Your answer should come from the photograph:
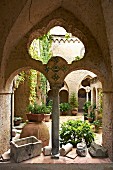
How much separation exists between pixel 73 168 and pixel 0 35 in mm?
3308

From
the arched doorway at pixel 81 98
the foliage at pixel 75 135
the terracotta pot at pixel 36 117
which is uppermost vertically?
the arched doorway at pixel 81 98

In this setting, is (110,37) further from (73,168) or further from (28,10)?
(73,168)

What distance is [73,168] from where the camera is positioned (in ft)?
13.4

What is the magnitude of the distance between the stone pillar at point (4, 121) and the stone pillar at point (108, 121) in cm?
253

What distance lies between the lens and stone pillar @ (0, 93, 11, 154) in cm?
447

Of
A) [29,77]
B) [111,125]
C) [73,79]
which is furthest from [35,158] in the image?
[73,79]

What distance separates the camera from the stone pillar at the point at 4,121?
14.7 ft

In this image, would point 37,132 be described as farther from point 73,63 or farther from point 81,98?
point 81,98

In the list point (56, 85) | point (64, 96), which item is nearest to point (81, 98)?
point (64, 96)

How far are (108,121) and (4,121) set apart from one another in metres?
2.60

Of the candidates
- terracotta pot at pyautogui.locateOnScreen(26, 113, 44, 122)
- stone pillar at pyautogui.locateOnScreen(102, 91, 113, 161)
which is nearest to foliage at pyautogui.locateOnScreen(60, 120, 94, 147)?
stone pillar at pyautogui.locateOnScreen(102, 91, 113, 161)

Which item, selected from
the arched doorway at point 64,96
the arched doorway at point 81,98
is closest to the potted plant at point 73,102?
the arched doorway at point 64,96

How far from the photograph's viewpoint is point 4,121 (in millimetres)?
4660

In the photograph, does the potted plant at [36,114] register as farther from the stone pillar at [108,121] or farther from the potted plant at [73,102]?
the potted plant at [73,102]
